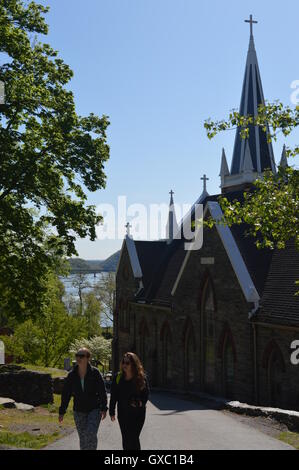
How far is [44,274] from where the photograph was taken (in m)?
17.8

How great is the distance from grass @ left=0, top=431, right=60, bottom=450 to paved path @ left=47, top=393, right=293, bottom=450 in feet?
1.08

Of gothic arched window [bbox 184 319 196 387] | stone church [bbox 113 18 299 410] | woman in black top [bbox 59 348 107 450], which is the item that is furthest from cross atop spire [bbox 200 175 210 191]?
woman in black top [bbox 59 348 107 450]

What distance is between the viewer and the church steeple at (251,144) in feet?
113

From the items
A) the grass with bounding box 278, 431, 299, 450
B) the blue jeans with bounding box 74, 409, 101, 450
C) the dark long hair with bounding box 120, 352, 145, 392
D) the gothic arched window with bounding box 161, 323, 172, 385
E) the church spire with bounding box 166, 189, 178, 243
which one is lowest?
the gothic arched window with bounding box 161, 323, 172, 385

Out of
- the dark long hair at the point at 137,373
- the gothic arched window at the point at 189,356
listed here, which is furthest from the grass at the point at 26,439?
the gothic arched window at the point at 189,356

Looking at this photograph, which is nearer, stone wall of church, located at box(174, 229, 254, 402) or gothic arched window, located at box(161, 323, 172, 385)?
stone wall of church, located at box(174, 229, 254, 402)

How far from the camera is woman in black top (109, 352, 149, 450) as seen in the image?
7562 millimetres

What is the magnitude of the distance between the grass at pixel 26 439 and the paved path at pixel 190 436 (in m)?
0.33

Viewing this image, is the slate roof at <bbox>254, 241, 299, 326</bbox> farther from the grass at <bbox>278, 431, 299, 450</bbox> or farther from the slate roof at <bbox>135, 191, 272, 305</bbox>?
the grass at <bbox>278, 431, 299, 450</bbox>

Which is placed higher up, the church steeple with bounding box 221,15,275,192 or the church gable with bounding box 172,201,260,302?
the church steeple with bounding box 221,15,275,192

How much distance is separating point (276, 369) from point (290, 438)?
7761 mm

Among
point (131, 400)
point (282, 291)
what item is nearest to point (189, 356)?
point (282, 291)

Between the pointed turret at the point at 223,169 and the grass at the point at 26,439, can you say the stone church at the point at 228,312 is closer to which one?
the pointed turret at the point at 223,169
